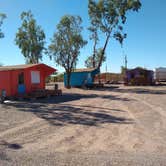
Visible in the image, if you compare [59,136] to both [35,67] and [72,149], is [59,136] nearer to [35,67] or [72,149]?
[72,149]

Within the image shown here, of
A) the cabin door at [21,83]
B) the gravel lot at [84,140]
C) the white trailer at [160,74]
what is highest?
the white trailer at [160,74]

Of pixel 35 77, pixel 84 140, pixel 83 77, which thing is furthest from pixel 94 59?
pixel 84 140

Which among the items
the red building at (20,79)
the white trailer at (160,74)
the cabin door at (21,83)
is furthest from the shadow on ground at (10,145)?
the white trailer at (160,74)

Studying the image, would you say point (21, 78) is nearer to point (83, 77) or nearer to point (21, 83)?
point (21, 83)

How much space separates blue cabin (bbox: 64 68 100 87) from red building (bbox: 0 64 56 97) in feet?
39.0

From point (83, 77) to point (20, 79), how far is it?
15.1 metres

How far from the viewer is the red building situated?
61.8 ft

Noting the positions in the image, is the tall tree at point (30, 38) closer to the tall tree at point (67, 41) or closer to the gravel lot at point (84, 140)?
the tall tree at point (67, 41)

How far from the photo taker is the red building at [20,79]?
61.8 ft

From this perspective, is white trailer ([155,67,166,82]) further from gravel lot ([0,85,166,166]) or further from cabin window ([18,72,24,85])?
gravel lot ([0,85,166,166])

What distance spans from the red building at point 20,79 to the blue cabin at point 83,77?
11.9m

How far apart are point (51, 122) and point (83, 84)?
909 inches

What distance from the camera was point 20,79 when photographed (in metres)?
19.5

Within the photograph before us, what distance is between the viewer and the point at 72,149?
582 centimetres
